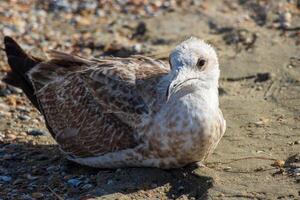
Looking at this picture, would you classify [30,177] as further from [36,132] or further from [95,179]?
[36,132]

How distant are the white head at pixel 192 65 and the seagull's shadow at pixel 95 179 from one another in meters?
0.81

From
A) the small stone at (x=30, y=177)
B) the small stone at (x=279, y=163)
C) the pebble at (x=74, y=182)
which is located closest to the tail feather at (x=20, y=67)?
the small stone at (x=30, y=177)

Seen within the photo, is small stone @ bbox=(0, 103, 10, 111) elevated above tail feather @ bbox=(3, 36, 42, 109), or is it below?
below

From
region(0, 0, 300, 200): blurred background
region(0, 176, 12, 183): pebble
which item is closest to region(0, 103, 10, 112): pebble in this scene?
region(0, 0, 300, 200): blurred background

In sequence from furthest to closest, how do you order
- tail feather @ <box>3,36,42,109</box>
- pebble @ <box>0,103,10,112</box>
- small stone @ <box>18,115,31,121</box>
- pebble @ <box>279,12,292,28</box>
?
pebble @ <box>279,12,292,28</box>, pebble @ <box>0,103,10,112</box>, small stone @ <box>18,115,31,121</box>, tail feather @ <box>3,36,42,109</box>

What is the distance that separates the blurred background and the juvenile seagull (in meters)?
0.19

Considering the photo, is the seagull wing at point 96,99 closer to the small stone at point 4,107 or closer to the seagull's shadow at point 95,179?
the seagull's shadow at point 95,179

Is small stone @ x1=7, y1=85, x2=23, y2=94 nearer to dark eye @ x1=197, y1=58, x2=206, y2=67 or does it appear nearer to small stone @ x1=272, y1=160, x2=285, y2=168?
dark eye @ x1=197, y1=58, x2=206, y2=67

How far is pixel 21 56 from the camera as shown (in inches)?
331

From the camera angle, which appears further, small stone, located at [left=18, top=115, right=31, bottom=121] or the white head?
small stone, located at [left=18, top=115, right=31, bottom=121]

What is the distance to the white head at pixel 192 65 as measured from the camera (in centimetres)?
636

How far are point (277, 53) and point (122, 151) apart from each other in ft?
11.8

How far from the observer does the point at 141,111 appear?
6730mm

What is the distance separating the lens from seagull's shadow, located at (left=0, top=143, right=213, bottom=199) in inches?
256
